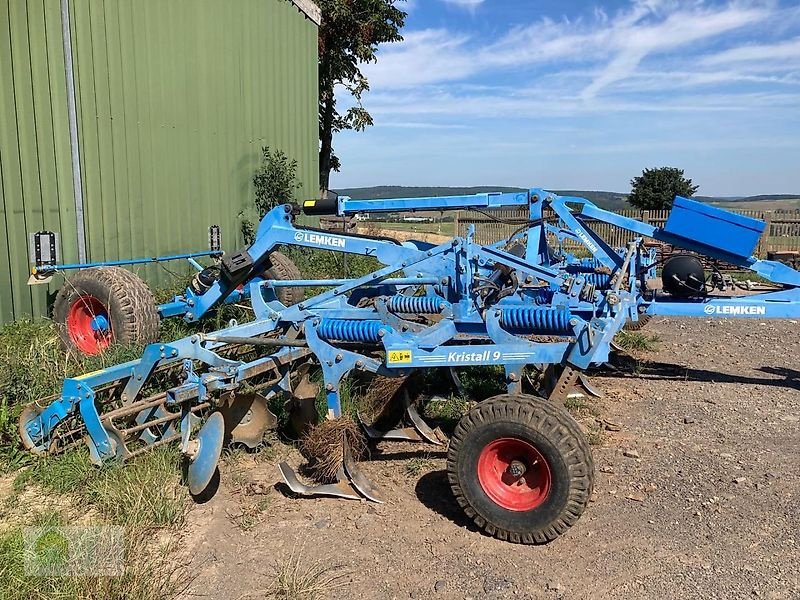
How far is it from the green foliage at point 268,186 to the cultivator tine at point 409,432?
6276 mm

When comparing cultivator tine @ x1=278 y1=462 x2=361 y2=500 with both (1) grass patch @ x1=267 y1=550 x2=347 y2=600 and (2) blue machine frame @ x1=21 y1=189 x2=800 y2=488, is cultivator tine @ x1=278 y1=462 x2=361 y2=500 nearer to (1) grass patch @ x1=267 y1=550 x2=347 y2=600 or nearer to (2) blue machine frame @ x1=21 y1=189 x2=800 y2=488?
(2) blue machine frame @ x1=21 y1=189 x2=800 y2=488

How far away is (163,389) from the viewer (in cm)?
533

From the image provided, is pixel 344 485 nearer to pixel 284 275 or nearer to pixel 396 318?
pixel 396 318

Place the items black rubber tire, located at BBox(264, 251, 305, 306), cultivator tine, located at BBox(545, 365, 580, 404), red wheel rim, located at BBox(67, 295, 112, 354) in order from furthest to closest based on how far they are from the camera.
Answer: black rubber tire, located at BBox(264, 251, 305, 306) → red wheel rim, located at BBox(67, 295, 112, 354) → cultivator tine, located at BBox(545, 365, 580, 404)

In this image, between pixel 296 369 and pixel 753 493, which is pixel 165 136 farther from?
pixel 753 493

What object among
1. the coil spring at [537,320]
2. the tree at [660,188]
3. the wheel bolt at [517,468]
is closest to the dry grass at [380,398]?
the coil spring at [537,320]

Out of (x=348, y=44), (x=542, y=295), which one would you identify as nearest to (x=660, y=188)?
(x=348, y=44)

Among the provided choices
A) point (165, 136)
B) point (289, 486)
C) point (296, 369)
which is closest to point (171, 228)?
point (165, 136)

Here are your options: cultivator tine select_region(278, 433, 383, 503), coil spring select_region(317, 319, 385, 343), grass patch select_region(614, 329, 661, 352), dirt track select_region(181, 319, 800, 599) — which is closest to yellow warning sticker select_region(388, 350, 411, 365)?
coil spring select_region(317, 319, 385, 343)

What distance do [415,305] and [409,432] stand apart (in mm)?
1064

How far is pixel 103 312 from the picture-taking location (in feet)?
21.0

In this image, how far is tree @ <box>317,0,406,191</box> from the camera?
18250 millimetres

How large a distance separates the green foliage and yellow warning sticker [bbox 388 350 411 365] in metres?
7.26

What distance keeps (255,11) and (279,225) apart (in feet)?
22.0
